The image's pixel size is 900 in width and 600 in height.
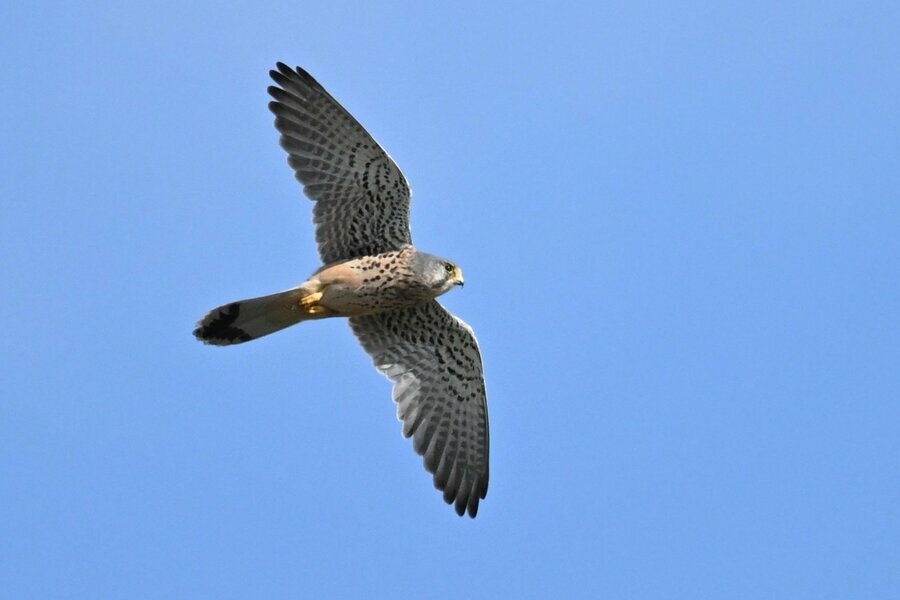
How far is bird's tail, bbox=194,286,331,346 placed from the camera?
11.1 metres

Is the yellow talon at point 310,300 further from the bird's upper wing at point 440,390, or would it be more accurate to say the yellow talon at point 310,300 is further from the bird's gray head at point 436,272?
the bird's upper wing at point 440,390

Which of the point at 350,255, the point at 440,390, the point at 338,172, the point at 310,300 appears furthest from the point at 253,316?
the point at 440,390

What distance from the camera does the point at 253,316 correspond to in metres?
11.2

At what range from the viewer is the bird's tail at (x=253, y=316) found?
36.5 ft

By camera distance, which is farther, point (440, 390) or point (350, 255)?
point (440, 390)

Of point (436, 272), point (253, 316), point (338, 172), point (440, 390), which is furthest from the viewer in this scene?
point (440, 390)

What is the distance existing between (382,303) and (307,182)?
1.16 metres

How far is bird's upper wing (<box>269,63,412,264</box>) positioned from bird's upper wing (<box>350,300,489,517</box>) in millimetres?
829

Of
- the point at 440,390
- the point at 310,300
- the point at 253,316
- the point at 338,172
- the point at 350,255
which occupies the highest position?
the point at 338,172

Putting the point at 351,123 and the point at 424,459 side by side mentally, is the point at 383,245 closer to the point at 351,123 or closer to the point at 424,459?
the point at 351,123

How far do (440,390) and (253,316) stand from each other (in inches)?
77.9

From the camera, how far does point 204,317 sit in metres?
11.1

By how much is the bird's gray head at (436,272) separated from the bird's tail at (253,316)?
0.84 metres

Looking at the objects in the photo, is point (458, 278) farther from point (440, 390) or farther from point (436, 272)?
point (440, 390)
